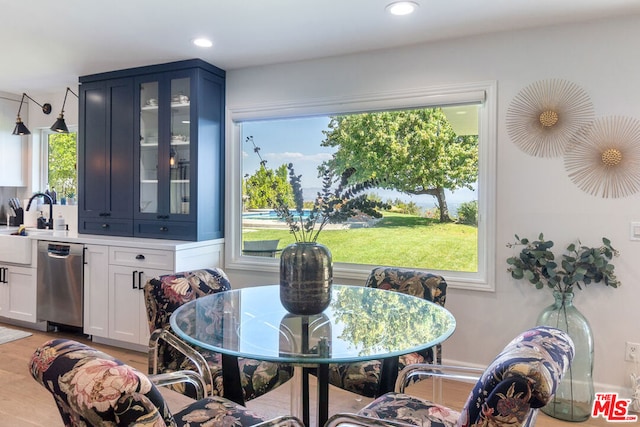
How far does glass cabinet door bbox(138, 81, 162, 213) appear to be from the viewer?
3.79 meters

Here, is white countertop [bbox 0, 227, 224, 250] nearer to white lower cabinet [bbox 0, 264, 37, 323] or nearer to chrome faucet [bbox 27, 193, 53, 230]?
white lower cabinet [bbox 0, 264, 37, 323]

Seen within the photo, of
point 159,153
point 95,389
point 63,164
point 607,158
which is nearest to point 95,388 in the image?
point 95,389

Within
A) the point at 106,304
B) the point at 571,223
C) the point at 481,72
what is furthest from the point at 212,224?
the point at 571,223

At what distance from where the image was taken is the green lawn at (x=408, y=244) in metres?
3.22

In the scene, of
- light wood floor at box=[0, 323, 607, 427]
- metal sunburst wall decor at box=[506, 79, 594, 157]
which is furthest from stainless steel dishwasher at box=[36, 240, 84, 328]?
metal sunburst wall decor at box=[506, 79, 594, 157]

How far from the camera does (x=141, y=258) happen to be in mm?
3500

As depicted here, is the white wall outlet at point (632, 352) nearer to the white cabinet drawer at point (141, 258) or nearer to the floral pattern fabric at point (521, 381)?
the floral pattern fabric at point (521, 381)

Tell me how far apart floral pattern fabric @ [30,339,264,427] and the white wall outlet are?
284 cm

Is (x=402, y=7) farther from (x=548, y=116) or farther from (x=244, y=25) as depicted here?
(x=548, y=116)

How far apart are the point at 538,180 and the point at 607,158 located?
0.40m

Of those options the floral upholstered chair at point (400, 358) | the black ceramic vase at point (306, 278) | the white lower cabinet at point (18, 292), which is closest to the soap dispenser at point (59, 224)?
the white lower cabinet at point (18, 292)

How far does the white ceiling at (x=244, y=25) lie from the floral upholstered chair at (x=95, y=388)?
7.13ft

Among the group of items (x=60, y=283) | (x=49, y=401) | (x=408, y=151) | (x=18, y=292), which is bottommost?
(x=49, y=401)

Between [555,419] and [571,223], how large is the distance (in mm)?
1206
